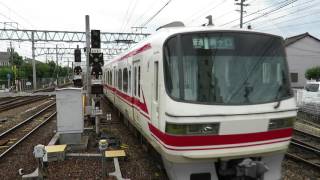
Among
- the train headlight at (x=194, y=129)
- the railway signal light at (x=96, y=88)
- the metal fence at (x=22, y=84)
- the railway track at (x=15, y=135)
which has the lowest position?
the railway track at (x=15, y=135)

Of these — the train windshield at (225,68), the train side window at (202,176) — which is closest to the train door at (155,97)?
the train windshield at (225,68)

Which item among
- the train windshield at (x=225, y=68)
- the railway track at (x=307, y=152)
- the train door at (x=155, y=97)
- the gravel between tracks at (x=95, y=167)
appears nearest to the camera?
the train windshield at (x=225, y=68)

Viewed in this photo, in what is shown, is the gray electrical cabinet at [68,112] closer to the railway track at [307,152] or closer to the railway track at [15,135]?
the railway track at [15,135]

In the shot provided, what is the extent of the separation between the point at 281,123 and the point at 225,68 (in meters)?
1.22

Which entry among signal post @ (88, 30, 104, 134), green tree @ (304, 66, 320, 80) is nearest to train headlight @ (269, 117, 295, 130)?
signal post @ (88, 30, 104, 134)

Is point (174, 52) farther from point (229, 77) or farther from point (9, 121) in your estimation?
point (9, 121)

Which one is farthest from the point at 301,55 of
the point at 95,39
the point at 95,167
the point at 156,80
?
the point at 156,80

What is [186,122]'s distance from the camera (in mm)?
5590

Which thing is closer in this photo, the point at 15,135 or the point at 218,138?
the point at 218,138

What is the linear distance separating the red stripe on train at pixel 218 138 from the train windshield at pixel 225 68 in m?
0.50

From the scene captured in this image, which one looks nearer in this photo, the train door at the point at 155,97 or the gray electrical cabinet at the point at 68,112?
the train door at the point at 155,97

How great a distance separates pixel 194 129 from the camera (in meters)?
5.65

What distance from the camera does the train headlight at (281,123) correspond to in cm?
604

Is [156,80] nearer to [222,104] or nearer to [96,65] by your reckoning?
[222,104]
